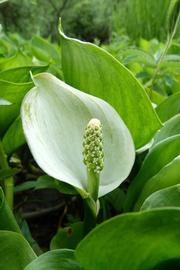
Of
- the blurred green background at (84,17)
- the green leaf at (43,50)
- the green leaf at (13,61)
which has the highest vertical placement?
the green leaf at (13,61)

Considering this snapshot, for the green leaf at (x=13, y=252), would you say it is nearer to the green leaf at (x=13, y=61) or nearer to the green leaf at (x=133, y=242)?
the green leaf at (x=133, y=242)

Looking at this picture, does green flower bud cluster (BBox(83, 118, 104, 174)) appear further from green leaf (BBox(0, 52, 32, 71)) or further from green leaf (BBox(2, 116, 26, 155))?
green leaf (BBox(0, 52, 32, 71))

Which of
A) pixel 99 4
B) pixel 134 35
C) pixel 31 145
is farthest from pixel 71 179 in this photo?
pixel 99 4

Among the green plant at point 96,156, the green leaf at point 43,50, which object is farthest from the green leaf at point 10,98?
the green leaf at point 43,50

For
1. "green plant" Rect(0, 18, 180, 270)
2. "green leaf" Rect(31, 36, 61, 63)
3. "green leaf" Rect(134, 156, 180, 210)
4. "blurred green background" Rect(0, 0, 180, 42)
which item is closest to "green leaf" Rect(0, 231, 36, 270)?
"green plant" Rect(0, 18, 180, 270)

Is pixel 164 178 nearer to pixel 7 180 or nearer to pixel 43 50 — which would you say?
pixel 7 180

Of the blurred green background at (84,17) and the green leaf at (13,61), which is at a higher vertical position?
the green leaf at (13,61)

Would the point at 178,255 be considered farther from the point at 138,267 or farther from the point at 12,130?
the point at 12,130
